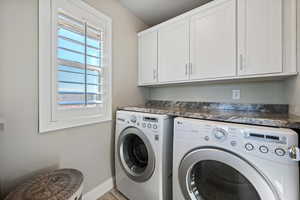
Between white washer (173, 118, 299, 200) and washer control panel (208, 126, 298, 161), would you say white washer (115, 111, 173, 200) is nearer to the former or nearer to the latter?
white washer (173, 118, 299, 200)

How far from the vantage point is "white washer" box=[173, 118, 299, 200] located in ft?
2.39

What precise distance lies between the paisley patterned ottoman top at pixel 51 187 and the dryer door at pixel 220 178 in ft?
2.61

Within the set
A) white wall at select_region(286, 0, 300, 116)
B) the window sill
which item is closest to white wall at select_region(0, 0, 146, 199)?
the window sill

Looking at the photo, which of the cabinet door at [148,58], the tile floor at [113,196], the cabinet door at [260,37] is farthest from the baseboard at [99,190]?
the cabinet door at [260,37]

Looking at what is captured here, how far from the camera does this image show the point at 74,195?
2.76 feet

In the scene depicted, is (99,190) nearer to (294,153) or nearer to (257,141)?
(257,141)

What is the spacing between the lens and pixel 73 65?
1.32m

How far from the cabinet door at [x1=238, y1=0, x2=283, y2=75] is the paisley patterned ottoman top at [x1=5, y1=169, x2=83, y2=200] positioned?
1.68 meters

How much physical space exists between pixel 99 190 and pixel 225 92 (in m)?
1.98

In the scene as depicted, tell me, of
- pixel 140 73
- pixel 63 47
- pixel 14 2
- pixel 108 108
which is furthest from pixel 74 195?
pixel 140 73

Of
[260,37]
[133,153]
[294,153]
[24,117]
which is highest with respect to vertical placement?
[260,37]

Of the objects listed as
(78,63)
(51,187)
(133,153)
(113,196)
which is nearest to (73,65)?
(78,63)

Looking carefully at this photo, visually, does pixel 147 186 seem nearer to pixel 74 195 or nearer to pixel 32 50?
pixel 74 195

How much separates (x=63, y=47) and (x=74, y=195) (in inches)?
48.0
